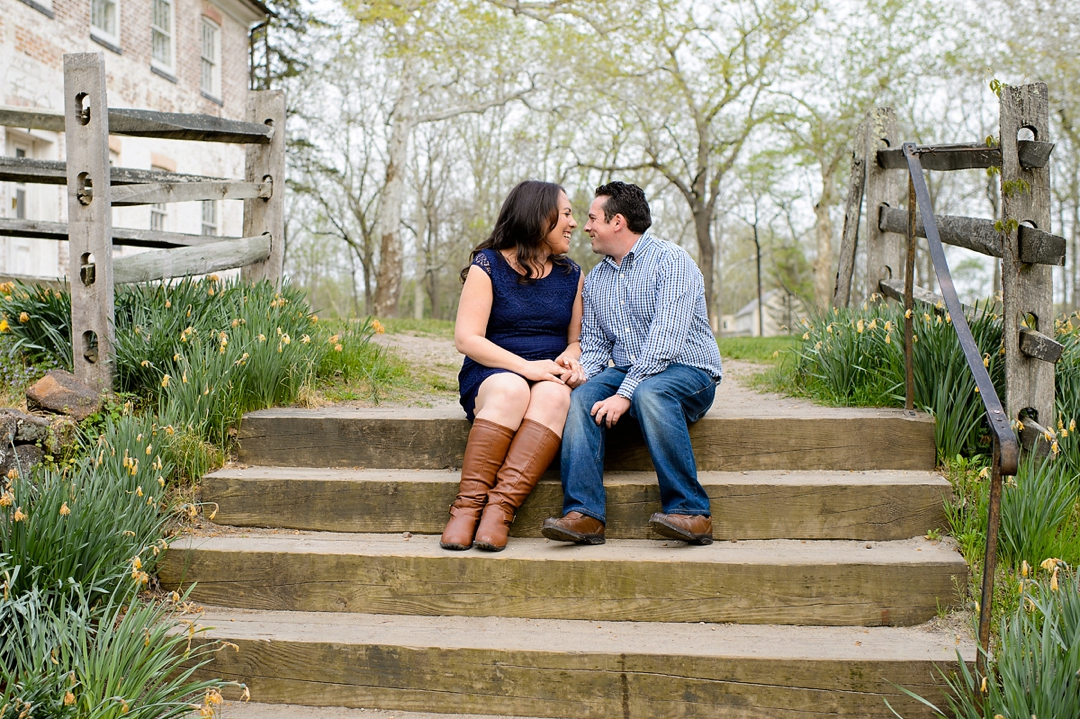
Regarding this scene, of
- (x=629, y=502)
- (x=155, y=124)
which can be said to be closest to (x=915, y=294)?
(x=629, y=502)

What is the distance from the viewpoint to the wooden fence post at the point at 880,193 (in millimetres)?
4914

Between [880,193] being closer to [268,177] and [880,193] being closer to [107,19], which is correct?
[268,177]

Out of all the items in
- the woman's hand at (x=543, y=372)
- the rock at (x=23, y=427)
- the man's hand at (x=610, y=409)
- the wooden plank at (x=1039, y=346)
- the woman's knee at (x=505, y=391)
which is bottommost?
the rock at (x=23, y=427)

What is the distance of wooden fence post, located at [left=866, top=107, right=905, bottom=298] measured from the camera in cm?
491

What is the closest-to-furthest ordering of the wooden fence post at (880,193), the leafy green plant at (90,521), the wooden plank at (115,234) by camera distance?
the leafy green plant at (90,521) < the wooden plank at (115,234) < the wooden fence post at (880,193)

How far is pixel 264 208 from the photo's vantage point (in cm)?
514

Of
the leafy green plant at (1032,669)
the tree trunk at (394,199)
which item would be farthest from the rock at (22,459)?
the tree trunk at (394,199)

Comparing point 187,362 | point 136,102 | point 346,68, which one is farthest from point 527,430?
point 346,68

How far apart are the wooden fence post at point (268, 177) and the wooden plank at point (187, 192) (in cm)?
7

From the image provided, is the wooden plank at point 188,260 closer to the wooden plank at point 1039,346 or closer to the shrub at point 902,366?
the shrub at point 902,366

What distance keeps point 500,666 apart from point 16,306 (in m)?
3.41

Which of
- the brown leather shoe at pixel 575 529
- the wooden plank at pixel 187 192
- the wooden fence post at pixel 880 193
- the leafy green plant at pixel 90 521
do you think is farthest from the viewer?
the wooden fence post at pixel 880 193

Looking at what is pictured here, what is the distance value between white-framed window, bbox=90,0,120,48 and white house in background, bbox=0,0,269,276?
0.02 meters

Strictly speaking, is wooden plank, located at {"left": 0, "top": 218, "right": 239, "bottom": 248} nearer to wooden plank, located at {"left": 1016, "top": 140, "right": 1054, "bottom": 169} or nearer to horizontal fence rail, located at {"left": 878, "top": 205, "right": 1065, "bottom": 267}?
horizontal fence rail, located at {"left": 878, "top": 205, "right": 1065, "bottom": 267}
